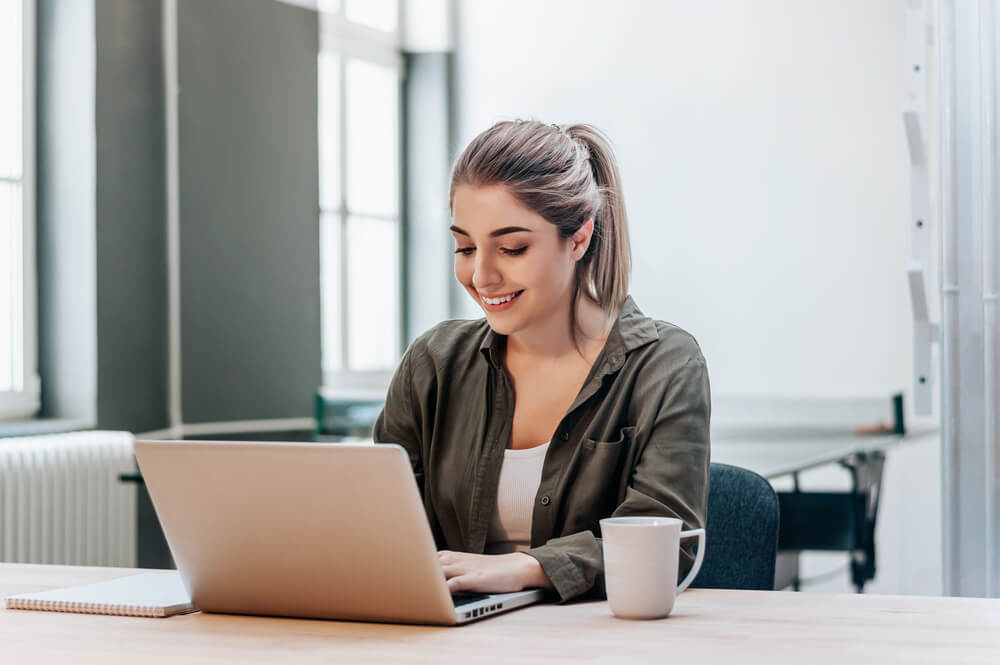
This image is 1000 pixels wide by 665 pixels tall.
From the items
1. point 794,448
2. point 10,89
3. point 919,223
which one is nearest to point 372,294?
point 10,89

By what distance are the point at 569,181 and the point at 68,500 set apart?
2136 millimetres

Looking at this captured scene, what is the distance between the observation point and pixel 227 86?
372 cm

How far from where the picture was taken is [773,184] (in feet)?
10.4

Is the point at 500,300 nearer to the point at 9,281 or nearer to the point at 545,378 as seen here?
the point at 545,378

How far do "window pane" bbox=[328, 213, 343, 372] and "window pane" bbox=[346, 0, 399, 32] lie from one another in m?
0.64

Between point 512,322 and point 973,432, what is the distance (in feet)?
4.19

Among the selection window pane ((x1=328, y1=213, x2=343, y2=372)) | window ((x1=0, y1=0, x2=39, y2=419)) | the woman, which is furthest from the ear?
window pane ((x1=328, y1=213, x2=343, y2=372))

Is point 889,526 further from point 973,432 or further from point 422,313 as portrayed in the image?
point 422,313

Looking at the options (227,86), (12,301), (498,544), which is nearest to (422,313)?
(227,86)

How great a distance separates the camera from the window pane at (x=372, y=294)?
4051 mm

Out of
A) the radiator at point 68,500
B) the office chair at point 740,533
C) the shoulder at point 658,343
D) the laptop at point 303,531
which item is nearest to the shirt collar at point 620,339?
the shoulder at point 658,343

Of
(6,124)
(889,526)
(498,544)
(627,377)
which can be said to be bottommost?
(889,526)

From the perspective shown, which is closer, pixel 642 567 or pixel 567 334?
pixel 642 567

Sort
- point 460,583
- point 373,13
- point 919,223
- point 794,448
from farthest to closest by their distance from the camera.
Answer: point 373,13 → point 794,448 → point 919,223 → point 460,583
